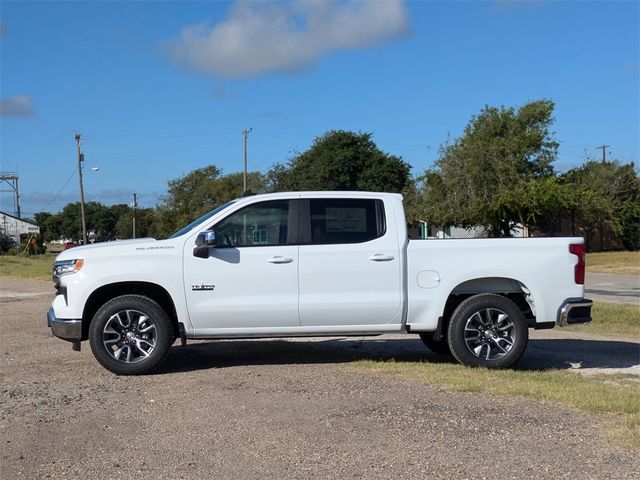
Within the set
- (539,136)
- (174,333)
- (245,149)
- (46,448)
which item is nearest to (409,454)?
(46,448)

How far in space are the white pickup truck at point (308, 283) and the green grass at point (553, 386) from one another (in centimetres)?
40

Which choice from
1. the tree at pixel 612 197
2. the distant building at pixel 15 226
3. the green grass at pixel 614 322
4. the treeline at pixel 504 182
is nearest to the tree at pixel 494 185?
the treeline at pixel 504 182

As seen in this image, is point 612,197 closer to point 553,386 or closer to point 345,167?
point 345,167

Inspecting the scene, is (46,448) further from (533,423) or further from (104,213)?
(104,213)

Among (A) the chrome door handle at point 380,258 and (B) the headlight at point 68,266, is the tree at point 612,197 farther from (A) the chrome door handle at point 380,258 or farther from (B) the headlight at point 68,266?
(B) the headlight at point 68,266

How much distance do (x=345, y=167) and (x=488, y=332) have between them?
48341 millimetres

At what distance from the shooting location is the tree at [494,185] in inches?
1580

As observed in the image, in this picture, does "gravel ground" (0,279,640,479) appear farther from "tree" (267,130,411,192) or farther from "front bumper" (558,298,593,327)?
"tree" (267,130,411,192)

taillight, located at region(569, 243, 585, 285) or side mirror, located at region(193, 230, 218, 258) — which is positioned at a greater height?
side mirror, located at region(193, 230, 218, 258)

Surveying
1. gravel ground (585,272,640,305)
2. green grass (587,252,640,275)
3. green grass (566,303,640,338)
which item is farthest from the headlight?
green grass (587,252,640,275)

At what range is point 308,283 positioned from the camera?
816cm

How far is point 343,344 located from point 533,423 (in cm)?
458

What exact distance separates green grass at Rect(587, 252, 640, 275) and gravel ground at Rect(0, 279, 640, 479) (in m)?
27.2

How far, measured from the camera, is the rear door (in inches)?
321
